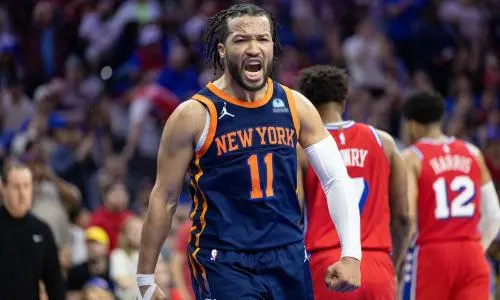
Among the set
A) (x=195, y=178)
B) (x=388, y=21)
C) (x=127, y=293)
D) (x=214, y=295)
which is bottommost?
(x=127, y=293)

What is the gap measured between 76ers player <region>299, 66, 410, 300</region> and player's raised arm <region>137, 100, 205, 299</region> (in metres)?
1.55

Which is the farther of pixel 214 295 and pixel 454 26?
pixel 454 26

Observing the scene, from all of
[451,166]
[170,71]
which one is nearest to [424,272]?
[451,166]

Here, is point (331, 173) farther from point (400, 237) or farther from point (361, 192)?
point (400, 237)

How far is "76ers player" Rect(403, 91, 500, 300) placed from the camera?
8.73 meters

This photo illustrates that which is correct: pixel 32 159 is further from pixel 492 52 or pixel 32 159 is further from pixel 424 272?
pixel 492 52

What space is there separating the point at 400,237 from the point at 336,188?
6.51 ft

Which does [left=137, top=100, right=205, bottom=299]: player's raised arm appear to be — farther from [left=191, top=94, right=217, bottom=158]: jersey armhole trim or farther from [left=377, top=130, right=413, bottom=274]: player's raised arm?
[left=377, top=130, right=413, bottom=274]: player's raised arm

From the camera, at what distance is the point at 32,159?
1273cm

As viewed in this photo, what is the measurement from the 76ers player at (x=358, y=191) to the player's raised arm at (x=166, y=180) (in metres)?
1.55

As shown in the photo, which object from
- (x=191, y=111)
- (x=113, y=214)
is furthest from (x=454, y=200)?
(x=113, y=214)

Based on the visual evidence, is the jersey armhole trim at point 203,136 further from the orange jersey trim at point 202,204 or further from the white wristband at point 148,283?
the white wristband at point 148,283

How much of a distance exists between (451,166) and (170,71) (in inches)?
355

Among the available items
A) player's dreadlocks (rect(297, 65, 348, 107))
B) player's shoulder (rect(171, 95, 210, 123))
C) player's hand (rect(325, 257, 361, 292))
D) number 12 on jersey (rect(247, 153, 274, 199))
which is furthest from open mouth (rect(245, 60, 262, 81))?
player's dreadlocks (rect(297, 65, 348, 107))
